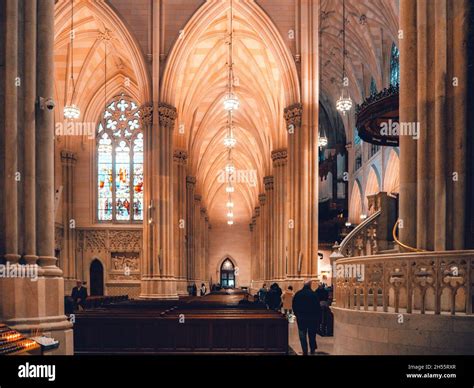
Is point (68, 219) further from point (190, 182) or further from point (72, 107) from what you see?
point (72, 107)

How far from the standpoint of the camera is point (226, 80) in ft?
112

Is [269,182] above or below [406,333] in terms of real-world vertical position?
above

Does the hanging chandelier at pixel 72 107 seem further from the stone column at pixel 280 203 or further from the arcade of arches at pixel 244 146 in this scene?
the stone column at pixel 280 203

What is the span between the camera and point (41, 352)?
22.4 ft

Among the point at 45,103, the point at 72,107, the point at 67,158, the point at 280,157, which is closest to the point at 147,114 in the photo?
the point at 72,107

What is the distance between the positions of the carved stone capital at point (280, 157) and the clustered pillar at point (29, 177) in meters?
22.3

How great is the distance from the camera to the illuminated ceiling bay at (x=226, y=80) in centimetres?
2362

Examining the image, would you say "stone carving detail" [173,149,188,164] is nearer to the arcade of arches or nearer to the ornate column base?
the arcade of arches

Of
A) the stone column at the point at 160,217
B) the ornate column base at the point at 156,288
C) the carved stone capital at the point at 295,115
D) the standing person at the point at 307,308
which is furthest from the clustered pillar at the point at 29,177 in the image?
the carved stone capital at the point at 295,115

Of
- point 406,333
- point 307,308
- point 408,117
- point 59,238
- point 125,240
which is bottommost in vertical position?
point 307,308

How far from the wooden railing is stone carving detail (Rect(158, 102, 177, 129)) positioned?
613 inches

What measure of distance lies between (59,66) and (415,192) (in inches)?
1011

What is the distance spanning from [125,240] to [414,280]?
89.0 ft

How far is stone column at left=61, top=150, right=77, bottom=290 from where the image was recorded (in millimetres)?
32344
